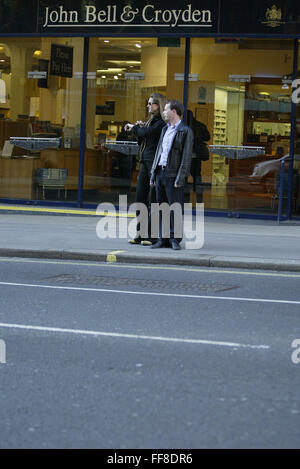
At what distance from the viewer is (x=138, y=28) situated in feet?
57.5

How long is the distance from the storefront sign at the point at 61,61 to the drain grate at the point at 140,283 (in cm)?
809

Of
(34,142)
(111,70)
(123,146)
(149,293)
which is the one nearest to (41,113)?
(34,142)

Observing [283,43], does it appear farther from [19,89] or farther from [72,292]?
[72,292]

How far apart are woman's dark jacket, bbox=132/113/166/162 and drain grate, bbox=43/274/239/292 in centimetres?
278

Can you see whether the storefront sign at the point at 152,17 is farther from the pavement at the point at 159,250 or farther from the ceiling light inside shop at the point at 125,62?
the pavement at the point at 159,250

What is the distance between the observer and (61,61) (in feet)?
59.6

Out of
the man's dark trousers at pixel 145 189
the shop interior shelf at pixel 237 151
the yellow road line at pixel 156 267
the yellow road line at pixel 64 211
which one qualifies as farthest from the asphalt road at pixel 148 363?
the yellow road line at pixel 64 211

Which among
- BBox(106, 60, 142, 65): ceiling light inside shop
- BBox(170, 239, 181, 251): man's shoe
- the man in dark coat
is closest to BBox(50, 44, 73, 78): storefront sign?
BBox(106, 60, 142, 65): ceiling light inside shop

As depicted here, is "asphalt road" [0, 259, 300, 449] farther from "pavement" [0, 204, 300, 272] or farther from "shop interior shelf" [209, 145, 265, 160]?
"shop interior shelf" [209, 145, 265, 160]

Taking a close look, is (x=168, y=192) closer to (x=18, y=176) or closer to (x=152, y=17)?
(x=152, y=17)

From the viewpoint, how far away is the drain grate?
10352 millimetres

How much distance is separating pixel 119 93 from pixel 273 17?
3.26 metres
